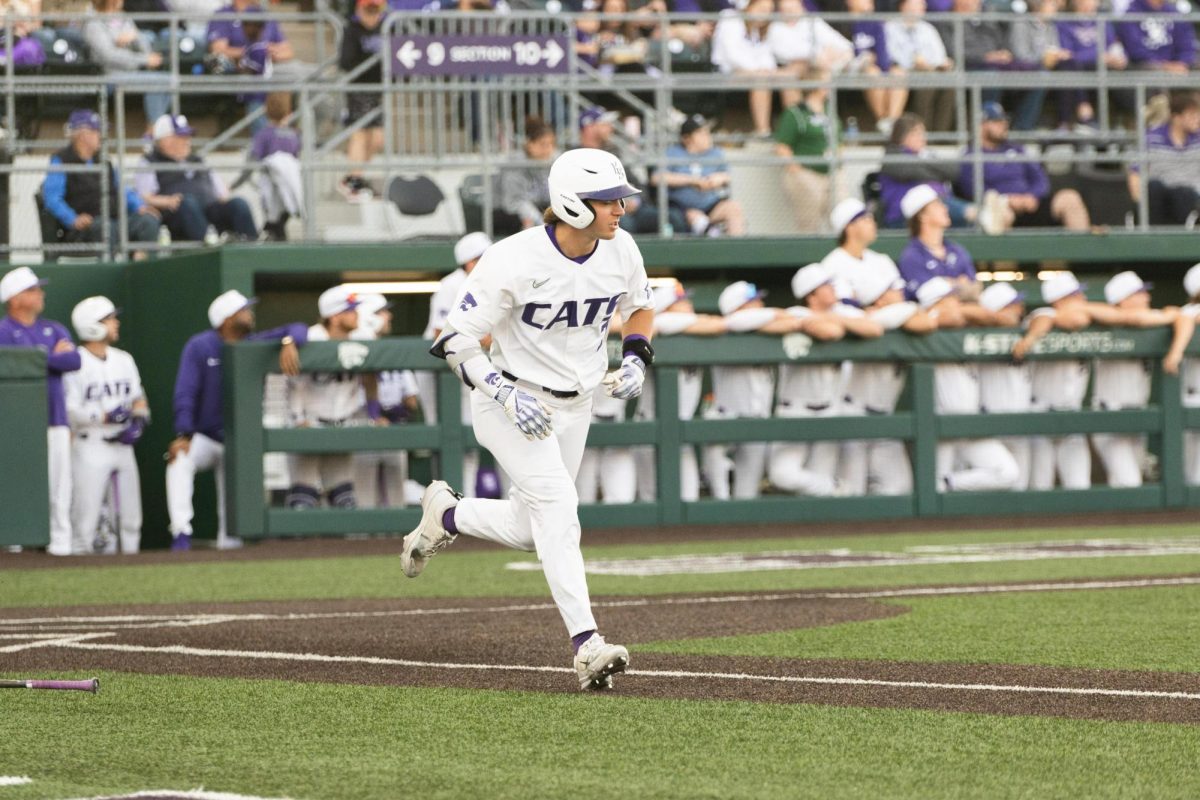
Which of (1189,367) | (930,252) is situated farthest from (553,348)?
(1189,367)

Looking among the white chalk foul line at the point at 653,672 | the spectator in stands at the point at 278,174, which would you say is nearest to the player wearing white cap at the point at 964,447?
the spectator in stands at the point at 278,174

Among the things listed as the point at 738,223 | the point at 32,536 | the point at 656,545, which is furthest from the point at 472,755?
the point at 738,223

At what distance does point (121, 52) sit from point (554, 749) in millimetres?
13135

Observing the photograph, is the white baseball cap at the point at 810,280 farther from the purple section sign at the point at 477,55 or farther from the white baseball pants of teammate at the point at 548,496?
the white baseball pants of teammate at the point at 548,496

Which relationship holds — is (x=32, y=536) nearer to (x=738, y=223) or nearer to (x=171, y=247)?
(x=171, y=247)

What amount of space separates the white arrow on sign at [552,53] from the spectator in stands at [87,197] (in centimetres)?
346

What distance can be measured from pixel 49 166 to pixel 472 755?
459 inches

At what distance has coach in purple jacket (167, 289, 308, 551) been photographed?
14711mm

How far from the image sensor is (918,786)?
4801mm

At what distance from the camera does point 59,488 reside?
47.3ft

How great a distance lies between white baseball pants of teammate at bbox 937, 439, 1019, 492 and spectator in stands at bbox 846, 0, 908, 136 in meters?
3.73

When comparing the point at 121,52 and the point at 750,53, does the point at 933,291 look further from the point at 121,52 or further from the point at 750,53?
the point at 121,52

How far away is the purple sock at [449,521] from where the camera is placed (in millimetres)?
7809

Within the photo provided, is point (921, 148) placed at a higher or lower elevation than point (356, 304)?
higher
